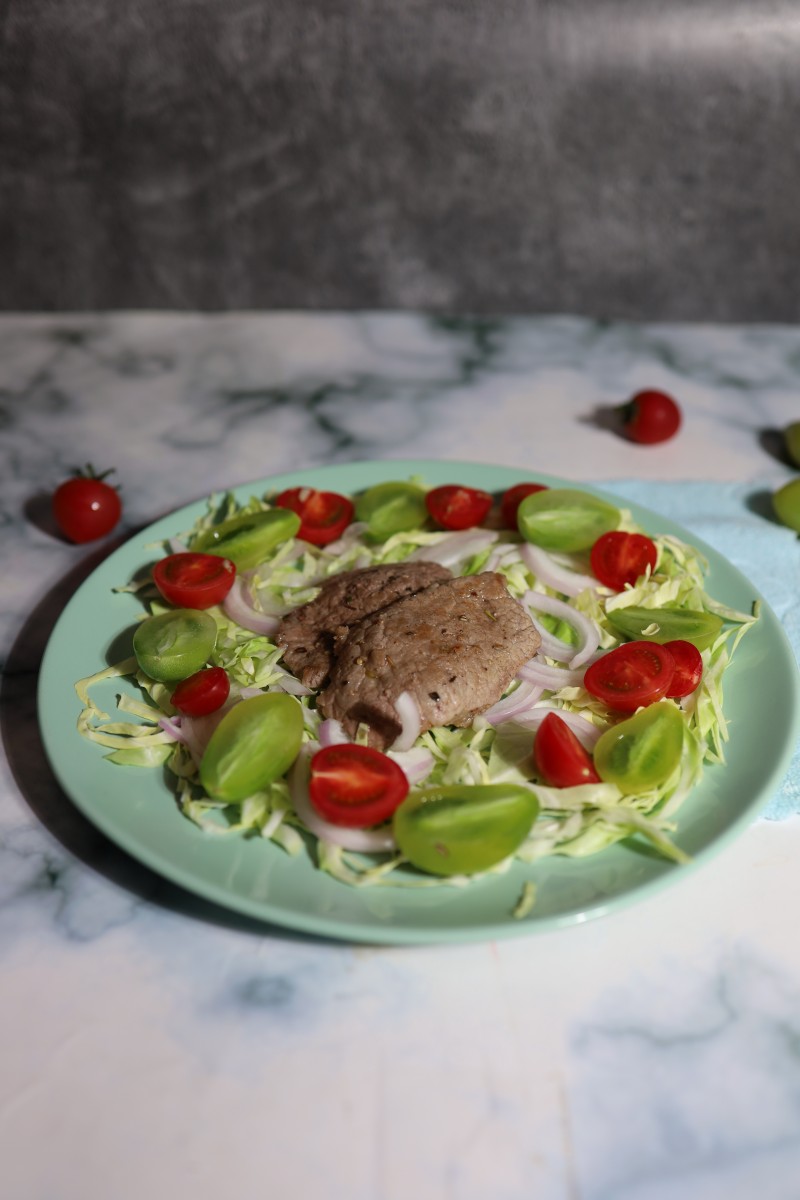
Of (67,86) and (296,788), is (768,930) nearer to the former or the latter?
(296,788)

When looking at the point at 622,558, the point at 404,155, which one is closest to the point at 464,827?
the point at 622,558

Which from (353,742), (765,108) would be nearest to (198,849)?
(353,742)

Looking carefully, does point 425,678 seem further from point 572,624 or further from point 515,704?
point 572,624

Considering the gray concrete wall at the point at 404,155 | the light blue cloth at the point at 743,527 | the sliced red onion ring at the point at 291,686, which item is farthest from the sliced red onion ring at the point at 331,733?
the gray concrete wall at the point at 404,155

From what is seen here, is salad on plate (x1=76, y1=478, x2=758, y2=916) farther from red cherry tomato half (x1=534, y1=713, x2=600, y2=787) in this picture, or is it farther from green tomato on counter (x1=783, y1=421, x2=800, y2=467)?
green tomato on counter (x1=783, y1=421, x2=800, y2=467)

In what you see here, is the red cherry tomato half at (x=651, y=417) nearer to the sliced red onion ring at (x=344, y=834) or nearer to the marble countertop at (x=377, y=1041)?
the marble countertop at (x=377, y=1041)

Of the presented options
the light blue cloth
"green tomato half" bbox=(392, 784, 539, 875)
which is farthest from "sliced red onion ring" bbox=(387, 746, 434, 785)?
the light blue cloth
